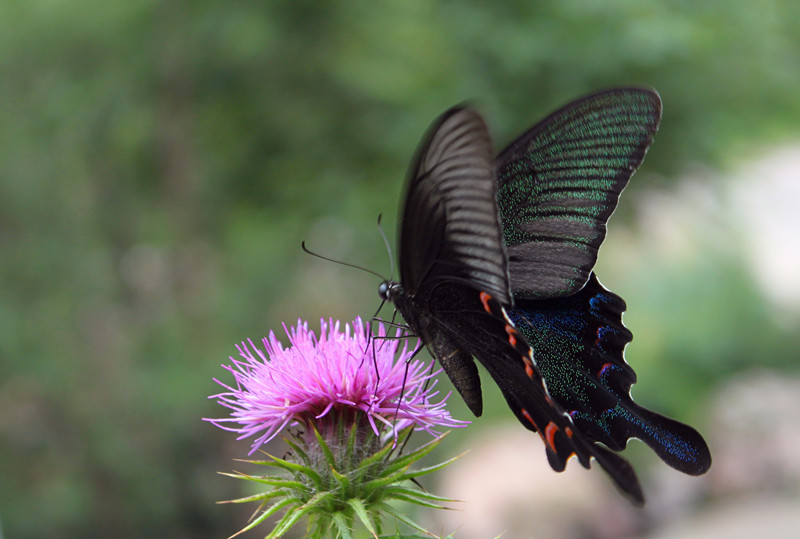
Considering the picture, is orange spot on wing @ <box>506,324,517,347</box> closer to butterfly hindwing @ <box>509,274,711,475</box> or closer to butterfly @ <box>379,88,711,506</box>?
butterfly @ <box>379,88,711,506</box>

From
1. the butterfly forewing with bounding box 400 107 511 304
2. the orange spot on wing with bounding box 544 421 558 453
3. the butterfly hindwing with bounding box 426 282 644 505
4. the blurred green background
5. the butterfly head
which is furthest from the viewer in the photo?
the blurred green background

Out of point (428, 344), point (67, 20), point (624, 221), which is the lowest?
point (428, 344)

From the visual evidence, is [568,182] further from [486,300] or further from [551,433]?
[551,433]

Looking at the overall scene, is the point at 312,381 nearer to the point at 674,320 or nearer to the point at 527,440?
the point at 527,440

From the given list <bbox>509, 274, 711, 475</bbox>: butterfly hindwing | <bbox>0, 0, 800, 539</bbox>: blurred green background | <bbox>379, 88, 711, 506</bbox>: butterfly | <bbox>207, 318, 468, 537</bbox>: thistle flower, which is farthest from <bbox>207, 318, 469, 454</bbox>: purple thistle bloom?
<bbox>0, 0, 800, 539</bbox>: blurred green background

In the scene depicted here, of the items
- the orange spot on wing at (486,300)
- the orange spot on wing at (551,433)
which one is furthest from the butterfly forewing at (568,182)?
the orange spot on wing at (551,433)

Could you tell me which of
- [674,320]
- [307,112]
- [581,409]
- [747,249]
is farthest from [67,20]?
[747,249]
